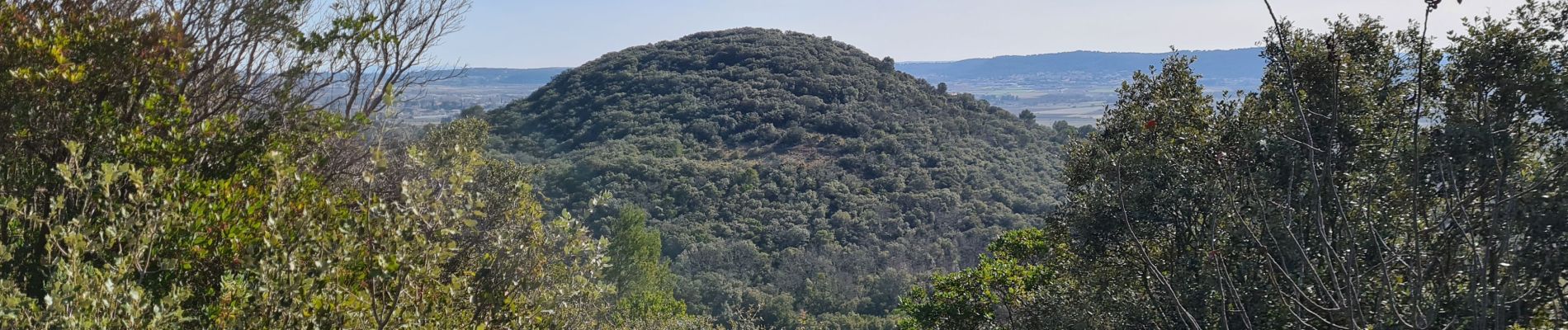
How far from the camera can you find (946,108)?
51406mm

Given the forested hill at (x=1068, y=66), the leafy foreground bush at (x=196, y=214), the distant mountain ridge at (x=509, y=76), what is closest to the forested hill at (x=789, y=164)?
the leafy foreground bush at (x=196, y=214)

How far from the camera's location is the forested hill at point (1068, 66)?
76.8 metres

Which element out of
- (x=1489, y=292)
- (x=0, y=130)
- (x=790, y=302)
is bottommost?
(x=790, y=302)

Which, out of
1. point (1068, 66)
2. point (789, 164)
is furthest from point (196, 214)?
point (1068, 66)

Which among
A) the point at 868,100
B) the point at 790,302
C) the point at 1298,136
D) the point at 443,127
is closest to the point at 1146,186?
the point at 1298,136

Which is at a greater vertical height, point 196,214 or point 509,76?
point 196,214

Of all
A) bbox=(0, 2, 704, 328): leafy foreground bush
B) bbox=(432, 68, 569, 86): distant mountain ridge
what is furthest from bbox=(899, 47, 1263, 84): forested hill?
bbox=(0, 2, 704, 328): leafy foreground bush

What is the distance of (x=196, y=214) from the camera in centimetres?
302

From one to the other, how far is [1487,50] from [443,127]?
38.0 ft

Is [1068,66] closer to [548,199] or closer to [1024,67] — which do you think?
[1024,67]

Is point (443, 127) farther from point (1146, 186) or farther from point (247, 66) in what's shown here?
point (1146, 186)

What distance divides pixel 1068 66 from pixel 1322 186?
112 m

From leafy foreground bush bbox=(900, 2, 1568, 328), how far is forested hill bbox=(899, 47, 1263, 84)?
220 ft

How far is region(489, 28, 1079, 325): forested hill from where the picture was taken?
29.9m
